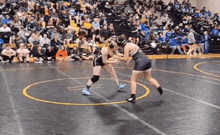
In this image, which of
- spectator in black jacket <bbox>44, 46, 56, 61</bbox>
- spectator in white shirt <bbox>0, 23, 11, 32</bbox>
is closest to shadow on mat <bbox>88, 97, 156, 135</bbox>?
spectator in black jacket <bbox>44, 46, 56, 61</bbox>

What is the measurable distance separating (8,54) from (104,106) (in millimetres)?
8302

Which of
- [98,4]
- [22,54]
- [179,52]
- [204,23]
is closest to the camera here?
[22,54]

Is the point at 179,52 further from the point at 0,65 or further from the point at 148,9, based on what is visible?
the point at 0,65

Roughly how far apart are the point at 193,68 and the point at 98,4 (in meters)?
10.2

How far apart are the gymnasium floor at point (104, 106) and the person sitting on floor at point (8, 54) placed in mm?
3253

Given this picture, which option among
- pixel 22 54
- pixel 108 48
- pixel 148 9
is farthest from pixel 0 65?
pixel 148 9

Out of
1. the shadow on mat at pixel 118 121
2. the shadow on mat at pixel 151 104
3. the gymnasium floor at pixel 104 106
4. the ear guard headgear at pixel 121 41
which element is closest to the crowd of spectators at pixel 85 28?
the gymnasium floor at pixel 104 106

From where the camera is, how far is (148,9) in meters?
22.3

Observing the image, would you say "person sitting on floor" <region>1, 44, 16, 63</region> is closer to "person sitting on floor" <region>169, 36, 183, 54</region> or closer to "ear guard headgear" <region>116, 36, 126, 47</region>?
"ear guard headgear" <region>116, 36, 126, 47</region>

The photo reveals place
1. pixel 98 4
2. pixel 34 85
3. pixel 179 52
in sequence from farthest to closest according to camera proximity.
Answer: pixel 98 4 < pixel 179 52 < pixel 34 85

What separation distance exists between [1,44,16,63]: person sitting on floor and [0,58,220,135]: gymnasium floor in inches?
128

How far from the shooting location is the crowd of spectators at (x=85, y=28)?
48.6 ft

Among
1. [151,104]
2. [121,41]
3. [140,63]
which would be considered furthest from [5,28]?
[151,104]

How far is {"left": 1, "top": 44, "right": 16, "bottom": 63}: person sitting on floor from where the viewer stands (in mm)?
13586
